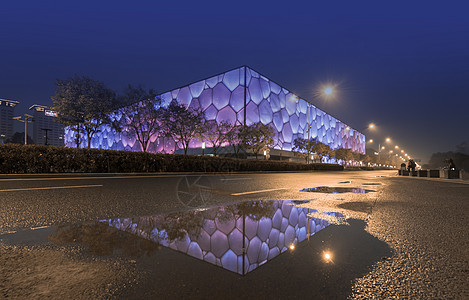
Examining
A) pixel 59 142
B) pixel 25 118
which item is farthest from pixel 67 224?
pixel 59 142

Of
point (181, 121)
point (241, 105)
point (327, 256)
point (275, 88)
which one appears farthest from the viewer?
point (275, 88)

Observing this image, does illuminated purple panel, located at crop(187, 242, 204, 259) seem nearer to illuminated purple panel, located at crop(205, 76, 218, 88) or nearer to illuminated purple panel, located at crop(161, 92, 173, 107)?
illuminated purple panel, located at crop(205, 76, 218, 88)

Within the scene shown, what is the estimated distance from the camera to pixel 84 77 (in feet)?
105

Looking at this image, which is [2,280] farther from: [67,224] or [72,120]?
[72,120]

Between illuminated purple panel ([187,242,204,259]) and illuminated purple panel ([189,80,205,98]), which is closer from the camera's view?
illuminated purple panel ([187,242,204,259])

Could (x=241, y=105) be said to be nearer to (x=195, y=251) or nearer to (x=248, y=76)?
(x=248, y=76)

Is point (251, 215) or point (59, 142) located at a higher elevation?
point (59, 142)

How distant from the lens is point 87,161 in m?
11.8

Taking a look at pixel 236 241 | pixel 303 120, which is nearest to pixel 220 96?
pixel 303 120

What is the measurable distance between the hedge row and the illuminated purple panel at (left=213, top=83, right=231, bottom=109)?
87.2ft

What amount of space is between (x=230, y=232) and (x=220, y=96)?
43.9 metres

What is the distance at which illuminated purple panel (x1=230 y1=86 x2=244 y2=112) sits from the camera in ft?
140

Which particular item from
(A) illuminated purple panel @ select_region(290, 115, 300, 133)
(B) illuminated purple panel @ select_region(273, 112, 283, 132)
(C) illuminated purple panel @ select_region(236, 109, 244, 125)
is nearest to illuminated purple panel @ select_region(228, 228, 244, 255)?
(C) illuminated purple panel @ select_region(236, 109, 244, 125)

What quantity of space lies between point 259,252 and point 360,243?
1.05 metres
